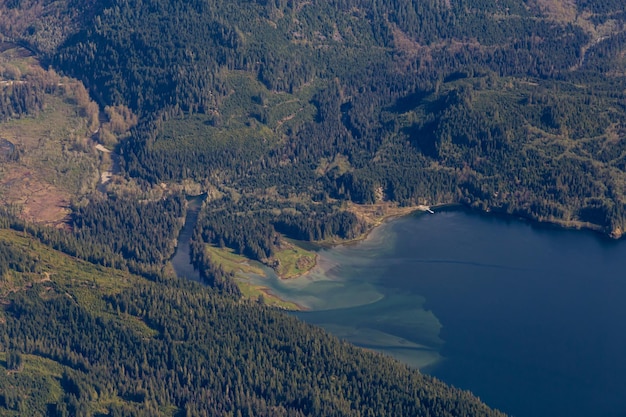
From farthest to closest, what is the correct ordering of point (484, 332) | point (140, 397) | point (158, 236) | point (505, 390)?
point (158, 236) → point (484, 332) → point (505, 390) → point (140, 397)

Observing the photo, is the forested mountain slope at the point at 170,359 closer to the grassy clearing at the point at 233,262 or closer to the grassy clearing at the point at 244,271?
the grassy clearing at the point at 244,271

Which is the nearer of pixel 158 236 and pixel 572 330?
pixel 572 330

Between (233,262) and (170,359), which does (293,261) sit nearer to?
(233,262)

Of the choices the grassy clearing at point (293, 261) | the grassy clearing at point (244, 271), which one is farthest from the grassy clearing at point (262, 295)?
the grassy clearing at point (293, 261)

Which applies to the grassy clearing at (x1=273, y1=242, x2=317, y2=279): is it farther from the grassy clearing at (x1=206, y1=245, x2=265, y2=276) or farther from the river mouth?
the river mouth

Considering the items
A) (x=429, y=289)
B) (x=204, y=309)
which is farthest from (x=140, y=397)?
(x=429, y=289)

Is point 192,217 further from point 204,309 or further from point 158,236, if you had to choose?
point 204,309

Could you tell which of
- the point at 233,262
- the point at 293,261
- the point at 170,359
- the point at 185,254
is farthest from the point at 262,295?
the point at 170,359
